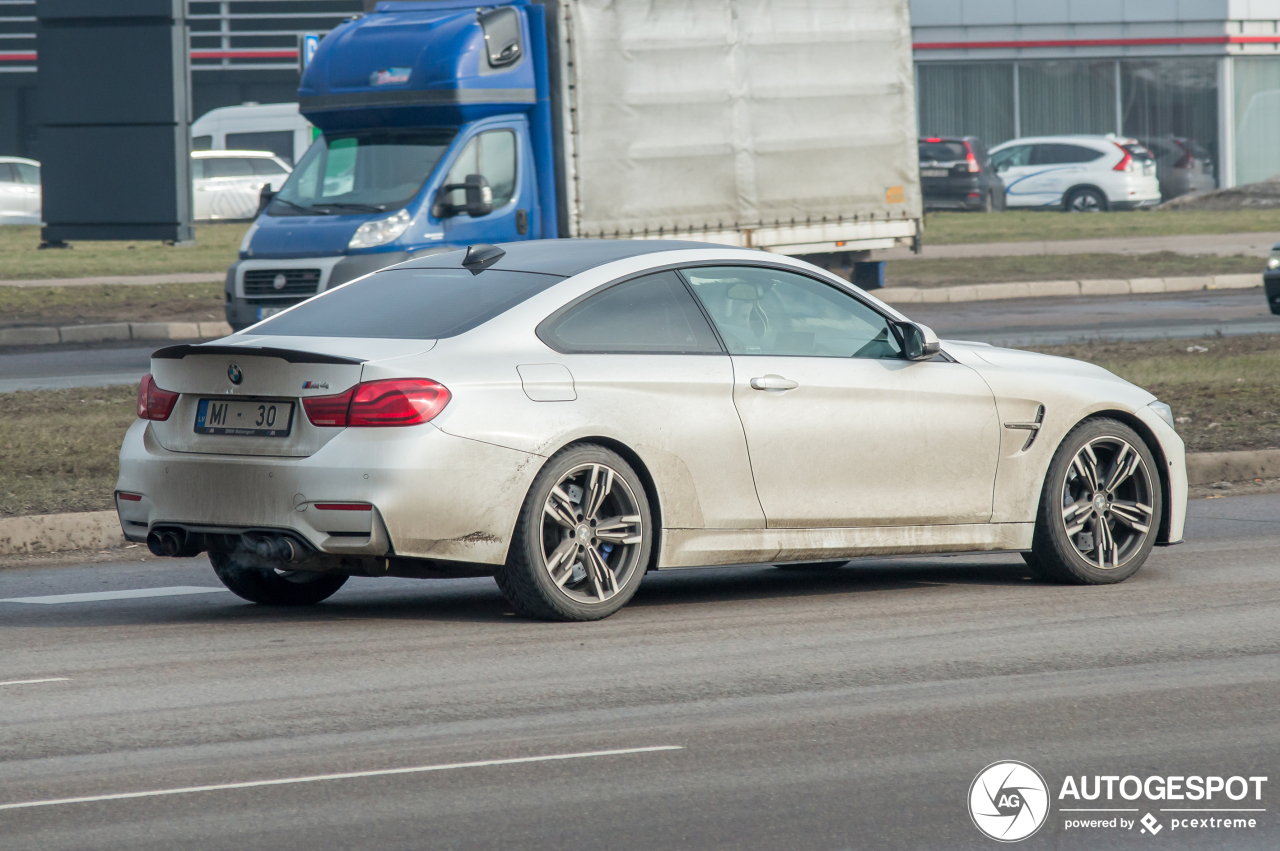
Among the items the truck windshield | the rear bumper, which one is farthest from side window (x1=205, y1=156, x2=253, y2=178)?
the rear bumper

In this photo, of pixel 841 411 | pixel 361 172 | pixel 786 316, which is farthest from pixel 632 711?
pixel 361 172

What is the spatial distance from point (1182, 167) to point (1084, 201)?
20.7 feet

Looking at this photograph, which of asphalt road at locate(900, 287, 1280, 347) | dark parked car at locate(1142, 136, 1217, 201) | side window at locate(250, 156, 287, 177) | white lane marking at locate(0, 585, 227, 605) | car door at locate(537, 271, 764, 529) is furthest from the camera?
dark parked car at locate(1142, 136, 1217, 201)

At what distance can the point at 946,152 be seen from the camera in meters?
39.8

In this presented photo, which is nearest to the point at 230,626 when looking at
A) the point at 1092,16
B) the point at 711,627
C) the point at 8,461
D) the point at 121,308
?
the point at 711,627

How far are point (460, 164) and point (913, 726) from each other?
12.3 meters

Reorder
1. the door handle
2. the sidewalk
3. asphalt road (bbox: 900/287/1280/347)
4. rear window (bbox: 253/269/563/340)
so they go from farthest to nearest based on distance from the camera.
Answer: the sidewalk
asphalt road (bbox: 900/287/1280/347)
the door handle
rear window (bbox: 253/269/563/340)

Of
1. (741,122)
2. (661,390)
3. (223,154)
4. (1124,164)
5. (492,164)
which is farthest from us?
(1124,164)

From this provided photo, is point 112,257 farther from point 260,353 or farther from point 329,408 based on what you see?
point 329,408

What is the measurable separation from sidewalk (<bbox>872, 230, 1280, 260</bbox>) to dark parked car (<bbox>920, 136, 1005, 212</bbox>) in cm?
849

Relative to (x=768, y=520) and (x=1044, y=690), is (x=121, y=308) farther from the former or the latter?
(x=1044, y=690)

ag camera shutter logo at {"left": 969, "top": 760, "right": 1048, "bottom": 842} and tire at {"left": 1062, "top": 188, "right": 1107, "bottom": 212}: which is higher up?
tire at {"left": 1062, "top": 188, "right": 1107, "bottom": 212}

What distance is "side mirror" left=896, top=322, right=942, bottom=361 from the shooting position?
24.8 feet

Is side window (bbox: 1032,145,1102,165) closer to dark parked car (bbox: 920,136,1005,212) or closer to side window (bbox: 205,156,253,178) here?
dark parked car (bbox: 920,136,1005,212)
